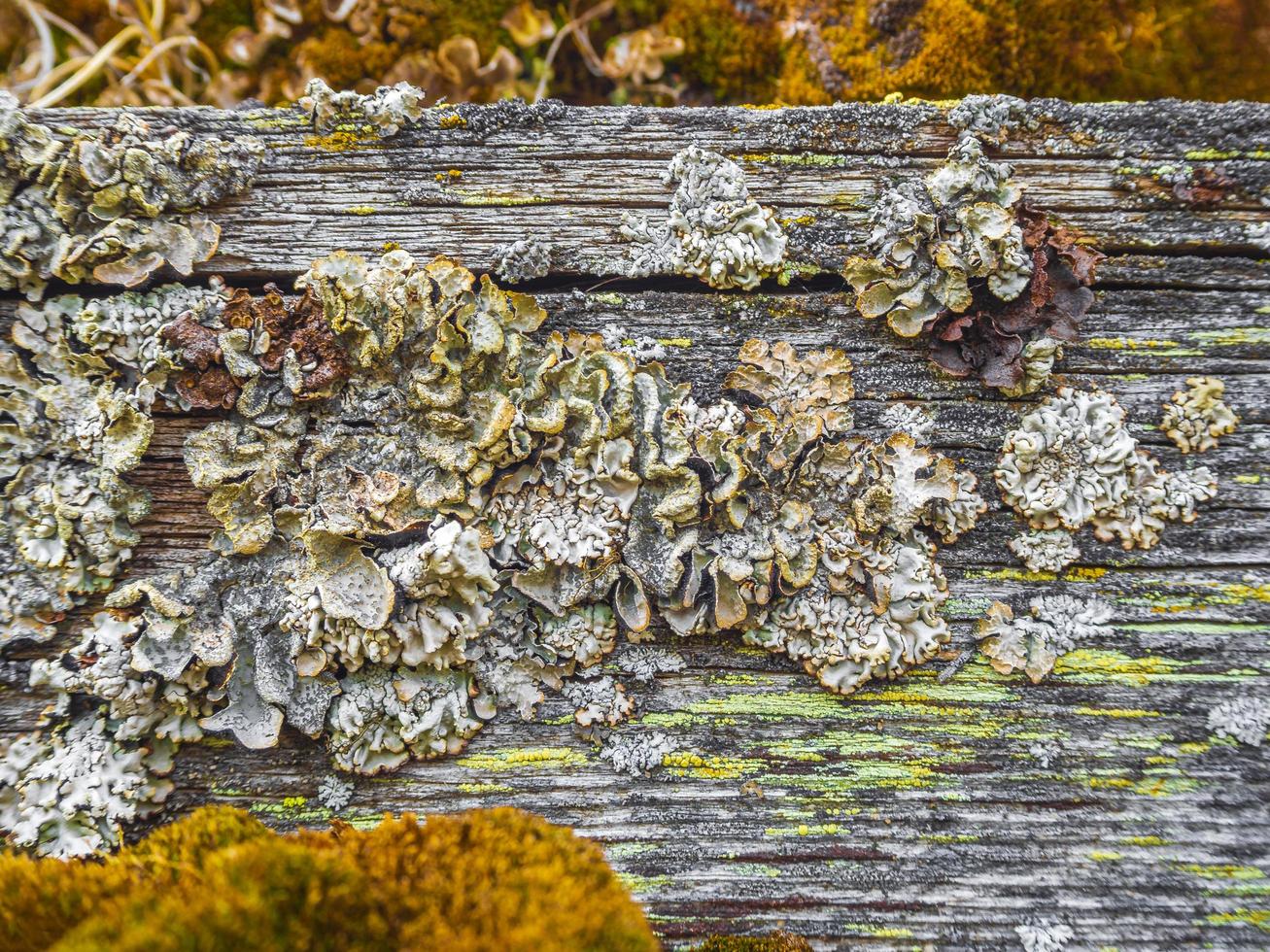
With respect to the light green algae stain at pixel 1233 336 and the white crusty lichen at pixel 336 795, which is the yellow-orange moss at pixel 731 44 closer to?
the light green algae stain at pixel 1233 336

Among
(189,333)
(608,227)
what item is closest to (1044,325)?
(608,227)

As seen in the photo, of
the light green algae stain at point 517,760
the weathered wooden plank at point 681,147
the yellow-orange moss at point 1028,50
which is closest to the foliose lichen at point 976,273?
the weathered wooden plank at point 681,147

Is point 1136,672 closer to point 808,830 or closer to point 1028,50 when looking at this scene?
point 808,830

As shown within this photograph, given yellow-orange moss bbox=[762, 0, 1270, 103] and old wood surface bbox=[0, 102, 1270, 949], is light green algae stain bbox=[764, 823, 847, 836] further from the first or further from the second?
yellow-orange moss bbox=[762, 0, 1270, 103]

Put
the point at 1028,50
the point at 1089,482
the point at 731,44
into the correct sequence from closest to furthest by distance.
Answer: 1. the point at 1089,482
2. the point at 1028,50
3. the point at 731,44

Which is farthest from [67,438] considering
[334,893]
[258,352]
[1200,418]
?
[1200,418]

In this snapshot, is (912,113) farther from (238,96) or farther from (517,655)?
(238,96)
